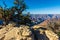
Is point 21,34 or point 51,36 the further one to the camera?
point 51,36

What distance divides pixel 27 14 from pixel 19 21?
3.36 metres

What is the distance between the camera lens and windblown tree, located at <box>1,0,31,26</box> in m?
35.1

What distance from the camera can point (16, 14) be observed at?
3766cm

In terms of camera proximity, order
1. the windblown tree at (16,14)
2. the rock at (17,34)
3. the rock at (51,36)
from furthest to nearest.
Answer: the windblown tree at (16,14)
the rock at (51,36)
the rock at (17,34)

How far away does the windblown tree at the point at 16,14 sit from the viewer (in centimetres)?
3510

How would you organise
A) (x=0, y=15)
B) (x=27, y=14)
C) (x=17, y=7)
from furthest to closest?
(x=27, y=14) < (x=17, y=7) < (x=0, y=15)

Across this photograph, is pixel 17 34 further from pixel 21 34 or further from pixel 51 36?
pixel 51 36

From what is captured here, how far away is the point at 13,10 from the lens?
36.5 metres

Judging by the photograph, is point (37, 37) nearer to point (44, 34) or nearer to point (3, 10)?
point (44, 34)

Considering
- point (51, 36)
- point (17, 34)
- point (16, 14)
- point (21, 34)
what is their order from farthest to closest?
point (16, 14) < point (51, 36) < point (17, 34) < point (21, 34)

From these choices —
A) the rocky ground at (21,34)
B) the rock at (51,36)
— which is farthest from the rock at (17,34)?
the rock at (51,36)

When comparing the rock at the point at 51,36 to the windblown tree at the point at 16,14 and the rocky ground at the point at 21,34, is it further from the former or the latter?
the windblown tree at the point at 16,14

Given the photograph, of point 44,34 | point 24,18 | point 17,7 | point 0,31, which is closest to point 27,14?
point 24,18

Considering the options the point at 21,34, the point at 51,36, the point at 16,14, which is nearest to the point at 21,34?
the point at 21,34
